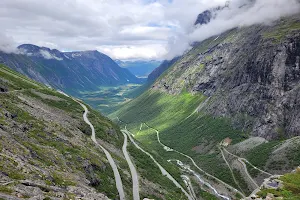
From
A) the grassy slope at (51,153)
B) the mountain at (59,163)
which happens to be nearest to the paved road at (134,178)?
the mountain at (59,163)

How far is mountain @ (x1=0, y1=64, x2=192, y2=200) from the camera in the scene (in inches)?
2393

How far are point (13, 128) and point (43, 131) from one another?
17153 millimetres

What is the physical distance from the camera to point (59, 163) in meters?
88.9

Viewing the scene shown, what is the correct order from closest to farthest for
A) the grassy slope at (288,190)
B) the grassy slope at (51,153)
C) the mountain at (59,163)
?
1. the mountain at (59,163)
2. the grassy slope at (288,190)
3. the grassy slope at (51,153)

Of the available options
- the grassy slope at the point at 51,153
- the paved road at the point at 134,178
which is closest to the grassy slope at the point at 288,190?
the grassy slope at the point at 51,153

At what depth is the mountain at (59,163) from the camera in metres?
A: 60.8

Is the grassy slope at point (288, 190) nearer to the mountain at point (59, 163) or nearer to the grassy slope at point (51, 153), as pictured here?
the mountain at point (59, 163)

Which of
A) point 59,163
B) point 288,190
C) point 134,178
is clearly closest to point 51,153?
point 59,163

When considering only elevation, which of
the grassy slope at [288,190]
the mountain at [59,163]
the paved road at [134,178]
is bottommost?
the paved road at [134,178]

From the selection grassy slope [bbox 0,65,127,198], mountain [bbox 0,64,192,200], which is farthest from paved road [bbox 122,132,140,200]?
grassy slope [bbox 0,65,127,198]

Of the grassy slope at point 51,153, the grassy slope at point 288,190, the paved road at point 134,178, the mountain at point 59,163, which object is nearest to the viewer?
the mountain at point 59,163

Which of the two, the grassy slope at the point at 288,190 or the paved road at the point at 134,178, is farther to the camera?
the paved road at the point at 134,178

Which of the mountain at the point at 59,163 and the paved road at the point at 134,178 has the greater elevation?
the mountain at the point at 59,163

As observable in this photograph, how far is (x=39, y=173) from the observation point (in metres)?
68.1
